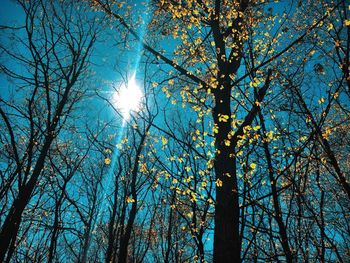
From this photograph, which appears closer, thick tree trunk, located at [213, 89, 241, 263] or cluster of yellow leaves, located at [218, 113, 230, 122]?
thick tree trunk, located at [213, 89, 241, 263]

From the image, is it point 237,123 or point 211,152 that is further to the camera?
point 237,123

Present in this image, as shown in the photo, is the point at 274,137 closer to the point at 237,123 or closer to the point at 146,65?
the point at 237,123

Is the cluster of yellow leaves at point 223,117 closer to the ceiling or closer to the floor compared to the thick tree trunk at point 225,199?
closer to the ceiling

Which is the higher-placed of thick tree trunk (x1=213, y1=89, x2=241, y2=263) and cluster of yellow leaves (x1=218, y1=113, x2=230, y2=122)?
cluster of yellow leaves (x1=218, y1=113, x2=230, y2=122)

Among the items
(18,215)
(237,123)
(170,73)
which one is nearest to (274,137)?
(237,123)

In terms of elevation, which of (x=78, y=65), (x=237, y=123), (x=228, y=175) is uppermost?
(x=78, y=65)

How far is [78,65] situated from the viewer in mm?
9977

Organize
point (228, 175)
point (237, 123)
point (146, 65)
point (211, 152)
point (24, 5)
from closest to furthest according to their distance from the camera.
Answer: point (228, 175)
point (211, 152)
point (237, 123)
point (24, 5)
point (146, 65)

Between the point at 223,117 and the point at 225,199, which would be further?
the point at 223,117

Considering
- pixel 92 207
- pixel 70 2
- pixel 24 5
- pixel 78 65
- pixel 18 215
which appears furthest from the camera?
pixel 92 207

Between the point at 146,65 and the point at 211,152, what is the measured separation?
3.09 m

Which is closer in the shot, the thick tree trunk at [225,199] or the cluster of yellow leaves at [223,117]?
the thick tree trunk at [225,199]

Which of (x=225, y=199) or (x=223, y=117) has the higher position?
(x=223, y=117)

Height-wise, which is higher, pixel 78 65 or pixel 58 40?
pixel 78 65
